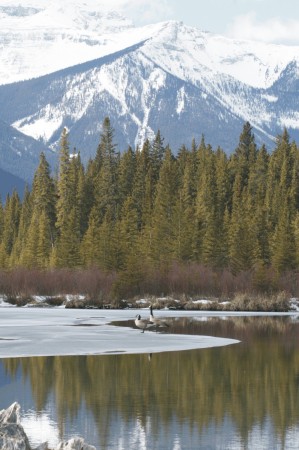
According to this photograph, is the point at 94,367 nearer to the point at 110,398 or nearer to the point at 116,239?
the point at 110,398

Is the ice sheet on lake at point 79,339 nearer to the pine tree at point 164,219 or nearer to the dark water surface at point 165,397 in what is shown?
the dark water surface at point 165,397

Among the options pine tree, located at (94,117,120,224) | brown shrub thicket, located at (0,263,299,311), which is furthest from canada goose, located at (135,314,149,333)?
pine tree, located at (94,117,120,224)

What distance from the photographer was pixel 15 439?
1950cm

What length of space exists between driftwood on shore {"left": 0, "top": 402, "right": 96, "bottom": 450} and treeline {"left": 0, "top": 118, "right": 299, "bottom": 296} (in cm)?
6778

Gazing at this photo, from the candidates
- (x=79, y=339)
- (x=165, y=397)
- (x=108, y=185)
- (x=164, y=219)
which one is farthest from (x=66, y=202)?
(x=165, y=397)

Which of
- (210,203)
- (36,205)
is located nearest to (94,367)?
(210,203)

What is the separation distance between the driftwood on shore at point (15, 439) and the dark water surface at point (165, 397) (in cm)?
143

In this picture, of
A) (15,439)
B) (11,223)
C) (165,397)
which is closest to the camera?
(15,439)

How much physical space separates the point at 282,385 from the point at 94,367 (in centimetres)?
702

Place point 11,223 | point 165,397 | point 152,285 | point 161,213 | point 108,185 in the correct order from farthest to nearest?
point 11,223, point 108,185, point 161,213, point 152,285, point 165,397

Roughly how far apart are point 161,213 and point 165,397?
9793 cm

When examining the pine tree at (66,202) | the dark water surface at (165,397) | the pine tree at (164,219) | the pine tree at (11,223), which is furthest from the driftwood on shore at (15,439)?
the pine tree at (11,223)

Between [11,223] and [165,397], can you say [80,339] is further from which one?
[11,223]

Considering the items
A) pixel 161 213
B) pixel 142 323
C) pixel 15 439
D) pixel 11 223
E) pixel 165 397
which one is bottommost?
pixel 15 439
